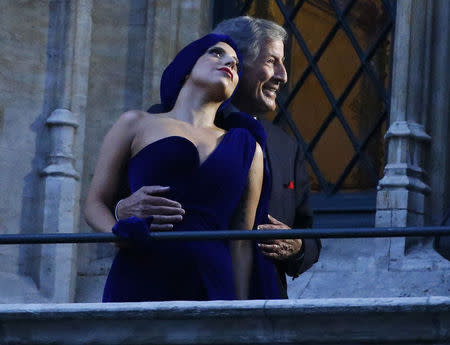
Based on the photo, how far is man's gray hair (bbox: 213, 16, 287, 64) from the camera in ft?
21.2

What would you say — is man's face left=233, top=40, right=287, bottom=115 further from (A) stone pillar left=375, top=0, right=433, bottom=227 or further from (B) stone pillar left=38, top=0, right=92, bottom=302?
(B) stone pillar left=38, top=0, right=92, bottom=302

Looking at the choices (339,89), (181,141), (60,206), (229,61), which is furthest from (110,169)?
(339,89)

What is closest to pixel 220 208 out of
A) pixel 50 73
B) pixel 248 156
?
pixel 248 156

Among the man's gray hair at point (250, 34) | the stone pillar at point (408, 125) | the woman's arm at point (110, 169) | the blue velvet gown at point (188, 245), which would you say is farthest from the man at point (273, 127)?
the stone pillar at point (408, 125)

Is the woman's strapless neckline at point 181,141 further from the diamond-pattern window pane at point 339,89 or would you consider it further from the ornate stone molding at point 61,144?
the diamond-pattern window pane at point 339,89

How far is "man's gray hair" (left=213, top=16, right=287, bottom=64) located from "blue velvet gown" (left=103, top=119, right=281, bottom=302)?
22.4 inches

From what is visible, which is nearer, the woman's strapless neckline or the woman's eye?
the woman's strapless neckline

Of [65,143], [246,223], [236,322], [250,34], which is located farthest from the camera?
[65,143]

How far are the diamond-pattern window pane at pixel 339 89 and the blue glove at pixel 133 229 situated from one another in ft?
10.7

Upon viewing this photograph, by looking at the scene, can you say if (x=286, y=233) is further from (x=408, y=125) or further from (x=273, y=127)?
(x=408, y=125)

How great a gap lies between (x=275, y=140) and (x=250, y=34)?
405mm

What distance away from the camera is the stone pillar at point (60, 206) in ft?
28.6

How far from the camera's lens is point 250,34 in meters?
6.47

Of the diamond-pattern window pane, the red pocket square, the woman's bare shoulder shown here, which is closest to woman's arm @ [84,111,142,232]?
the woman's bare shoulder
